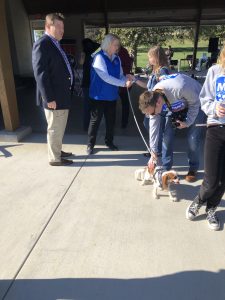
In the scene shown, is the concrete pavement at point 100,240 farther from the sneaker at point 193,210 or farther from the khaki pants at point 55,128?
the khaki pants at point 55,128

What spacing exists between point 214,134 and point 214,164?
0.25m

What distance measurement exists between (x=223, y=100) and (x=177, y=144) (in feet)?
8.66

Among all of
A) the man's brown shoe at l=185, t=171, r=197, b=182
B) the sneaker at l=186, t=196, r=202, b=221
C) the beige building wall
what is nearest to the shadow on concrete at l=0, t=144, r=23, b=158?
the man's brown shoe at l=185, t=171, r=197, b=182

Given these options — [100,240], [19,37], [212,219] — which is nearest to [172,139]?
[212,219]

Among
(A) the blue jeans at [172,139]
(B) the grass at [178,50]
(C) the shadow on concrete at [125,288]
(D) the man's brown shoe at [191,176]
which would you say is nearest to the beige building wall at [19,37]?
(A) the blue jeans at [172,139]

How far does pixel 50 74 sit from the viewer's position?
3.92m

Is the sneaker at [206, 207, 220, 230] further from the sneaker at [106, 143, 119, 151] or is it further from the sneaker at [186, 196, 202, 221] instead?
the sneaker at [106, 143, 119, 151]

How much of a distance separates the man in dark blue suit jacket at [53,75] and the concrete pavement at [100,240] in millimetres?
608

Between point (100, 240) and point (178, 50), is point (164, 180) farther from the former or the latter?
point (178, 50)

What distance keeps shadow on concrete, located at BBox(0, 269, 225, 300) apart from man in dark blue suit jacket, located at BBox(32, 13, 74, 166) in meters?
2.16

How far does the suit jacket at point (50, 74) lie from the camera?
3783 mm

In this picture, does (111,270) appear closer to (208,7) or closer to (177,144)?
(177,144)

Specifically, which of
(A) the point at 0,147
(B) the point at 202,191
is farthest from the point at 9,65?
(B) the point at 202,191

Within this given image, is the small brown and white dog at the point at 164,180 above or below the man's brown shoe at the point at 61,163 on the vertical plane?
above
